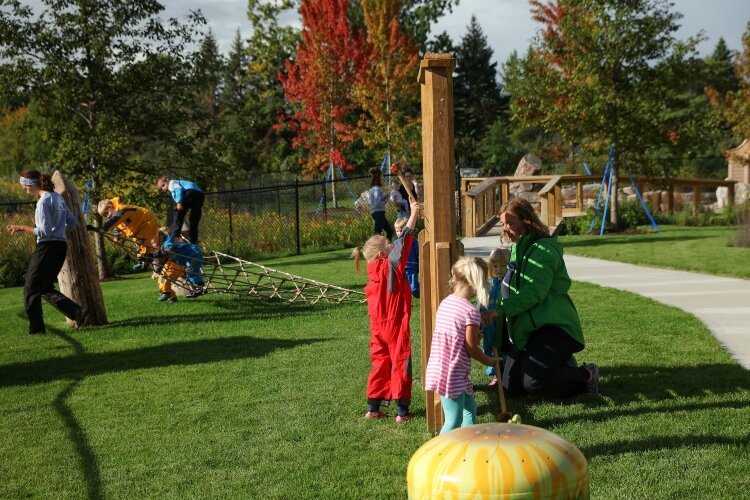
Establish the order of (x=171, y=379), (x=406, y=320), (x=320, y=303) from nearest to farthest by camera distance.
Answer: (x=406, y=320) → (x=171, y=379) → (x=320, y=303)

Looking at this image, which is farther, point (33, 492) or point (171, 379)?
point (171, 379)

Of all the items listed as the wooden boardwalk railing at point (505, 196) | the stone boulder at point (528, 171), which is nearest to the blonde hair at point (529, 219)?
the wooden boardwalk railing at point (505, 196)

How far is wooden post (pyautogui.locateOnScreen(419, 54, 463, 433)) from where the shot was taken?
4.76 meters

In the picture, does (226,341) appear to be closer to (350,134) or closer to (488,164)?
(350,134)

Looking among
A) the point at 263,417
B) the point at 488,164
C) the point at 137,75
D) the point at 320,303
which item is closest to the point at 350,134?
the point at 488,164

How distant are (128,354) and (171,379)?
4.57ft

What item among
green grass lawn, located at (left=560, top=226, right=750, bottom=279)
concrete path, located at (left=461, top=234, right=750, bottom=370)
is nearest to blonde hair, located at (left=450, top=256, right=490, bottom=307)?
concrete path, located at (left=461, top=234, right=750, bottom=370)

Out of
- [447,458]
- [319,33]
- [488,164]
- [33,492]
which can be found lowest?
[33,492]

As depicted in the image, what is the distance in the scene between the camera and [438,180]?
4828mm

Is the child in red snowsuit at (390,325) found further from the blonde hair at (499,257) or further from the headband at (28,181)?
the headband at (28,181)

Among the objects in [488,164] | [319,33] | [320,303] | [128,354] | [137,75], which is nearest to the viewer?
[128,354]

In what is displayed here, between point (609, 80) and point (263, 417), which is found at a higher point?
point (609, 80)

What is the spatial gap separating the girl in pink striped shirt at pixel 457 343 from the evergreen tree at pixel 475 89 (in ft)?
127

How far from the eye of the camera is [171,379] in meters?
6.91
